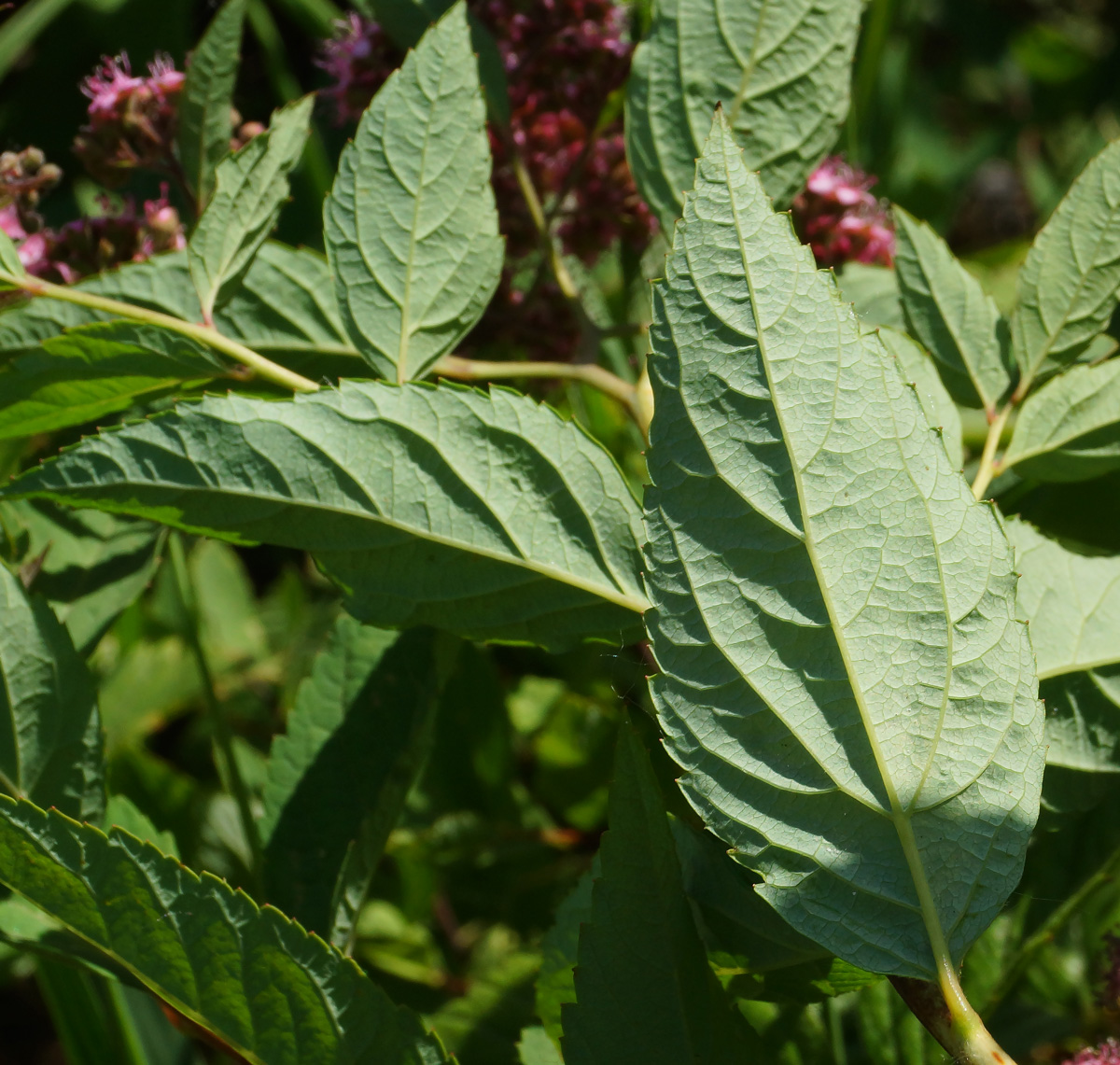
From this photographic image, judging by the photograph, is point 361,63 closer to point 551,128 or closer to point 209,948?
point 551,128

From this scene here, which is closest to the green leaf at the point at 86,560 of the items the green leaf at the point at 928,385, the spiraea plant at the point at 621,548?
the spiraea plant at the point at 621,548

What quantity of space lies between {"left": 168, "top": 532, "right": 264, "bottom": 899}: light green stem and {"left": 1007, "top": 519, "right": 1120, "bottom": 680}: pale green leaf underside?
54 cm

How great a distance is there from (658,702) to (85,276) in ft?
2.16

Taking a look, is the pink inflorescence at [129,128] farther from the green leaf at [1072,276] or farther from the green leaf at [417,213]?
the green leaf at [1072,276]

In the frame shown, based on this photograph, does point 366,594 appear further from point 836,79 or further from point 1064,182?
point 1064,182

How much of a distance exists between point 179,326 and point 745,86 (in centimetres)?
44

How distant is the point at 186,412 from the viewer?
1.91 feet

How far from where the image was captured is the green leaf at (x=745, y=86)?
0.76 meters

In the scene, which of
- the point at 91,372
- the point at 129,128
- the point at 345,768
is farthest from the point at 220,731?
the point at 129,128

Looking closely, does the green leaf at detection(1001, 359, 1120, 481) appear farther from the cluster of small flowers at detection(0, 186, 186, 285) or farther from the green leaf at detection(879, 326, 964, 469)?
the cluster of small flowers at detection(0, 186, 186, 285)

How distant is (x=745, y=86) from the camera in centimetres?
77

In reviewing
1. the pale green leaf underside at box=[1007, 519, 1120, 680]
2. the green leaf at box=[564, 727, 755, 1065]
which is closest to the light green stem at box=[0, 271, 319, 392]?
the green leaf at box=[564, 727, 755, 1065]

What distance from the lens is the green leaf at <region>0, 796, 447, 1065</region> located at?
0.53 metres

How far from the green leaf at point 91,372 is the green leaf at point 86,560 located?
0.13 metres
